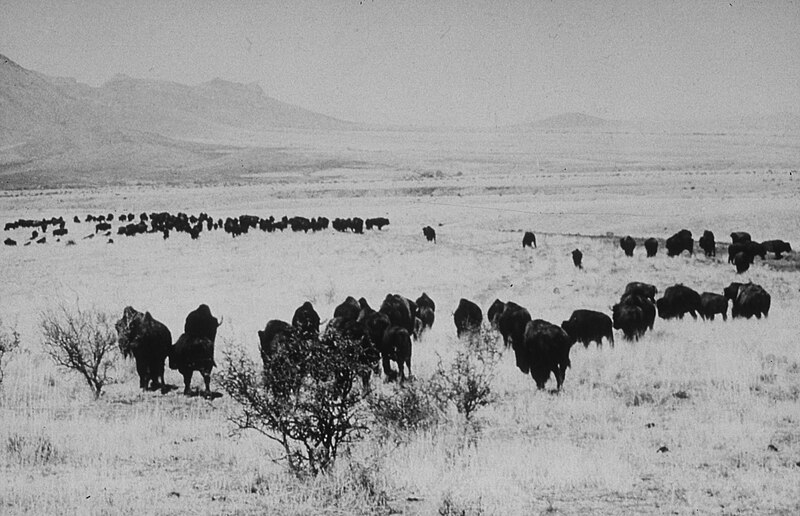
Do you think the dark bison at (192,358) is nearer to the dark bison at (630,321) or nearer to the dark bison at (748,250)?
the dark bison at (630,321)

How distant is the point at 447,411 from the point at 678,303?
10419mm

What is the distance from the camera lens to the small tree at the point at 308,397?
7.09 m

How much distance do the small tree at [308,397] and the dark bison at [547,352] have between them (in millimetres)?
3840

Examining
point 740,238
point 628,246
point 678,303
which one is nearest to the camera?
point 678,303

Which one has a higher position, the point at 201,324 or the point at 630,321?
the point at 630,321

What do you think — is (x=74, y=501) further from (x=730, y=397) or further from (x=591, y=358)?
(x=591, y=358)

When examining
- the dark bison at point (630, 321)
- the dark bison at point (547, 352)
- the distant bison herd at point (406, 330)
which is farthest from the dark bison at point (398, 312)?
the dark bison at point (630, 321)

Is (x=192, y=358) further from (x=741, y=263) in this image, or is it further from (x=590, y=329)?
(x=741, y=263)

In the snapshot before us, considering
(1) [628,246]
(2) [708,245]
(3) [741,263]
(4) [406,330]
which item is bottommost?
(4) [406,330]

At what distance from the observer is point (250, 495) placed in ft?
20.6

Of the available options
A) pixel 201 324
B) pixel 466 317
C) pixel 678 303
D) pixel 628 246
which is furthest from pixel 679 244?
pixel 201 324

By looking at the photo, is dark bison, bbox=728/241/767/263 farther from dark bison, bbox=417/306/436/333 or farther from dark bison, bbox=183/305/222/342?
dark bison, bbox=183/305/222/342

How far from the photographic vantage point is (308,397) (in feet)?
24.4

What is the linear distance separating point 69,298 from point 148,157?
13513 cm
